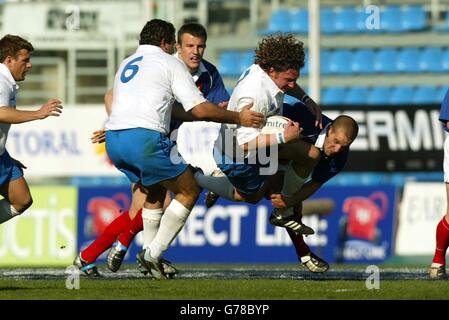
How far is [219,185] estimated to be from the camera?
11852 mm

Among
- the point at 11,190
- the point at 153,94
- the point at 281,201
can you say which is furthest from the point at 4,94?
the point at 281,201

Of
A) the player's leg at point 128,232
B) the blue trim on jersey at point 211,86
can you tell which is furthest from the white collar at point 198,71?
the player's leg at point 128,232

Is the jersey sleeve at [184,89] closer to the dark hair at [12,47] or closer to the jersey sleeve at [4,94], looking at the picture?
the jersey sleeve at [4,94]


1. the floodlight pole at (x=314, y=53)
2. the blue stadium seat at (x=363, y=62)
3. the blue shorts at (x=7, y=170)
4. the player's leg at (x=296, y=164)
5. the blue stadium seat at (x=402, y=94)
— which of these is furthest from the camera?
the blue stadium seat at (x=363, y=62)

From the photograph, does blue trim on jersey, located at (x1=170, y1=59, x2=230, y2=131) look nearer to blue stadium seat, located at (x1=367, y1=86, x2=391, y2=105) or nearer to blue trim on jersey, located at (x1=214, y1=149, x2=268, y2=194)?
blue trim on jersey, located at (x1=214, y1=149, x2=268, y2=194)

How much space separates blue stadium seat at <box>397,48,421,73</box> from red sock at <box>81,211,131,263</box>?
13276 mm

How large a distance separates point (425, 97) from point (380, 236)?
569 cm

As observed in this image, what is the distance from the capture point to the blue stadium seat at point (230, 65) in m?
23.6

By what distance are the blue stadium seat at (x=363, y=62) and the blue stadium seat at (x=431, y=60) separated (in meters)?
0.99

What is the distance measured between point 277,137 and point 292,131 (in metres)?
0.19

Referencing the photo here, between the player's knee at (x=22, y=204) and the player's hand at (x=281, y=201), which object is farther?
the player's hand at (x=281, y=201)

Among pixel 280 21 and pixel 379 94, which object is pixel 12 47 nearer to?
pixel 379 94

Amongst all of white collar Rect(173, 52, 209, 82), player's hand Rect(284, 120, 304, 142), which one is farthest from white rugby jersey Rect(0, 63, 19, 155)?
player's hand Rect(284, 120, 304, 142)

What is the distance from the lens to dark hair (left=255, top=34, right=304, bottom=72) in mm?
11148
